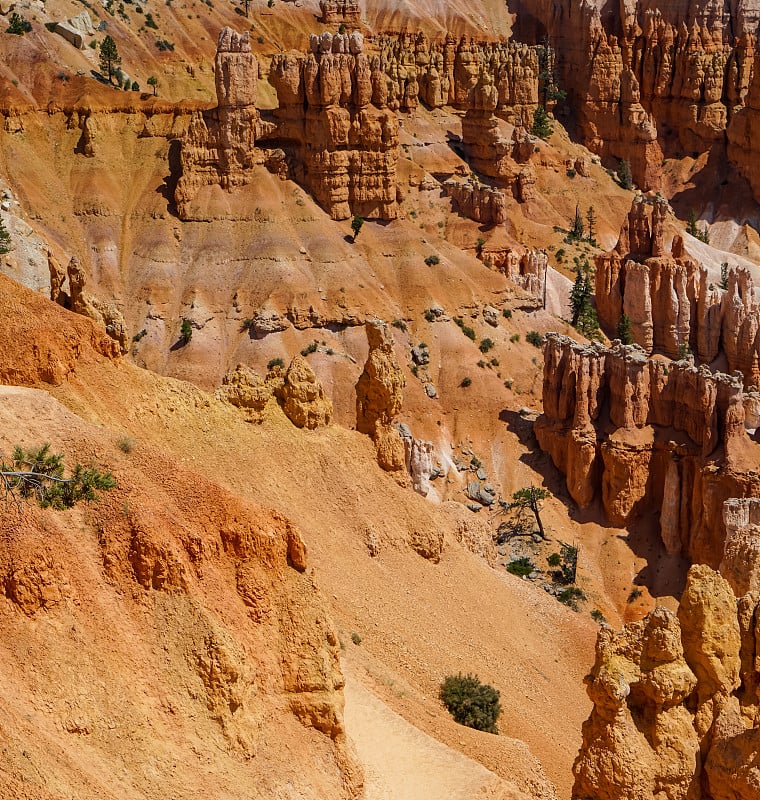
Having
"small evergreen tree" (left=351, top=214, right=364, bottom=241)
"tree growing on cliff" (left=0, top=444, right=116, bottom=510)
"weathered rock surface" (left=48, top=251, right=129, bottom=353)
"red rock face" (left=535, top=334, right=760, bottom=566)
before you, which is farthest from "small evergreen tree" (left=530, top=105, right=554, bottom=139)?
"tree growing on cliff" (left=0, top=444, right=116, bottom=510)

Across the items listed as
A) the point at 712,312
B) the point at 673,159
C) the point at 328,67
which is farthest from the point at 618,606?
the point at 673,159

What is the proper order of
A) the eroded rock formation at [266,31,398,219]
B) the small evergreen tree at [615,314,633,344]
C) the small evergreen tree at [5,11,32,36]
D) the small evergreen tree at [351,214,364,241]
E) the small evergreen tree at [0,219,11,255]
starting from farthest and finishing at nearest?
the small evergreen tree at [5,11,32,36] → the small evergreen tree at [615,314,633,344] → the small evergreen tree at [351,214,364,241] → the eroded rock formation at [266,31,398,219] → the small evergreen tree at [0,219,11,255]

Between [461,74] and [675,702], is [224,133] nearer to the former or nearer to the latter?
[461,74]

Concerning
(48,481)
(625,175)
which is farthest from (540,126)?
(48,481)

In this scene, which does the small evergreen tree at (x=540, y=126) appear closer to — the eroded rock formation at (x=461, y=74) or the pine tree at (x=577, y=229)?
the eroded rock formation at (x=461, y=74)

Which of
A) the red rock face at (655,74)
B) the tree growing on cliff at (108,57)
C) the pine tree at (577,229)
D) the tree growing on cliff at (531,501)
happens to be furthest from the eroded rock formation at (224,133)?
the red rock face at (655,74)

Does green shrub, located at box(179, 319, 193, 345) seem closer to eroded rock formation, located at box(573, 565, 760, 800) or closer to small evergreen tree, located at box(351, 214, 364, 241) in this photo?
small evergreen tree, located at box(351, 214, 364, 241)

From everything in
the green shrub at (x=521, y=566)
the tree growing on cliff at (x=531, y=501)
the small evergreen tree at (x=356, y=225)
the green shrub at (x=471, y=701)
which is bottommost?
the green shrub at (x=521, y=566)
